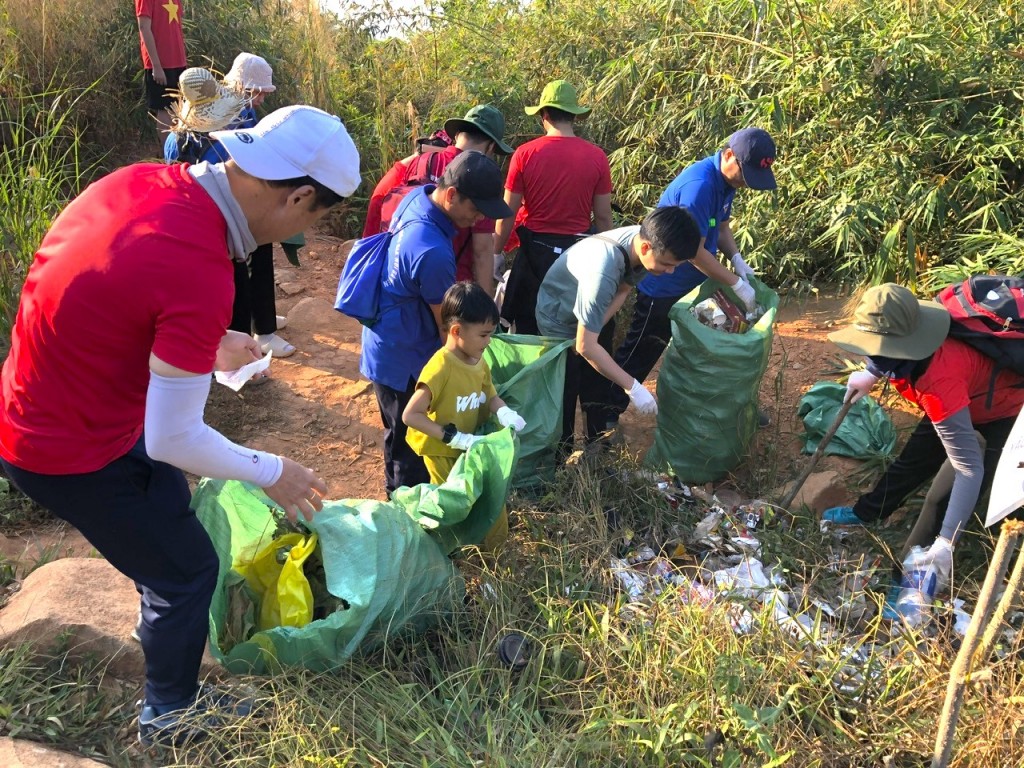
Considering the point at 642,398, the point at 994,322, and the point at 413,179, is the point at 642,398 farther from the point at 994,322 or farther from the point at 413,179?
the point at 413,179

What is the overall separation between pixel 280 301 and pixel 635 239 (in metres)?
3.12

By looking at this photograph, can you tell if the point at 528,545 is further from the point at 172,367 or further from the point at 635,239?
the point at 172,367

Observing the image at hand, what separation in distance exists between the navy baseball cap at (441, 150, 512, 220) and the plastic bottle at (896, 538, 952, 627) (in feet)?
5.65

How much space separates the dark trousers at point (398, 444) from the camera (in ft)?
9.60

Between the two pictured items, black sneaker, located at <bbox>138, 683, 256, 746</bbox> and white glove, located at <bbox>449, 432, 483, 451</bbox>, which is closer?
black sneaker, located at <bbox>138, 683, 256, 746</bbox>

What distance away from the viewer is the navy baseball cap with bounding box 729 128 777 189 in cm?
327

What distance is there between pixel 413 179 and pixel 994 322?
89.3 inches

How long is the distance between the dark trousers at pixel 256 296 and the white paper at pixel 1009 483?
3.35 m

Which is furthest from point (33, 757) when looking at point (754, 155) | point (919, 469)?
point (754, 155)

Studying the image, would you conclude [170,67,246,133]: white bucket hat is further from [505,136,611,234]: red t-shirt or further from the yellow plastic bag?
the yellow plastic bag

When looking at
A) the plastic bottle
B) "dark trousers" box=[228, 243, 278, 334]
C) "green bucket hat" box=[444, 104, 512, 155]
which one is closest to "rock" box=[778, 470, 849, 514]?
the plastic bottle

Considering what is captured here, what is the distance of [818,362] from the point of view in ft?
14.7

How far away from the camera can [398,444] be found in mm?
2998

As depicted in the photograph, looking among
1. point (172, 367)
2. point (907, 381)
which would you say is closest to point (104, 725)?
point (172, 367)
